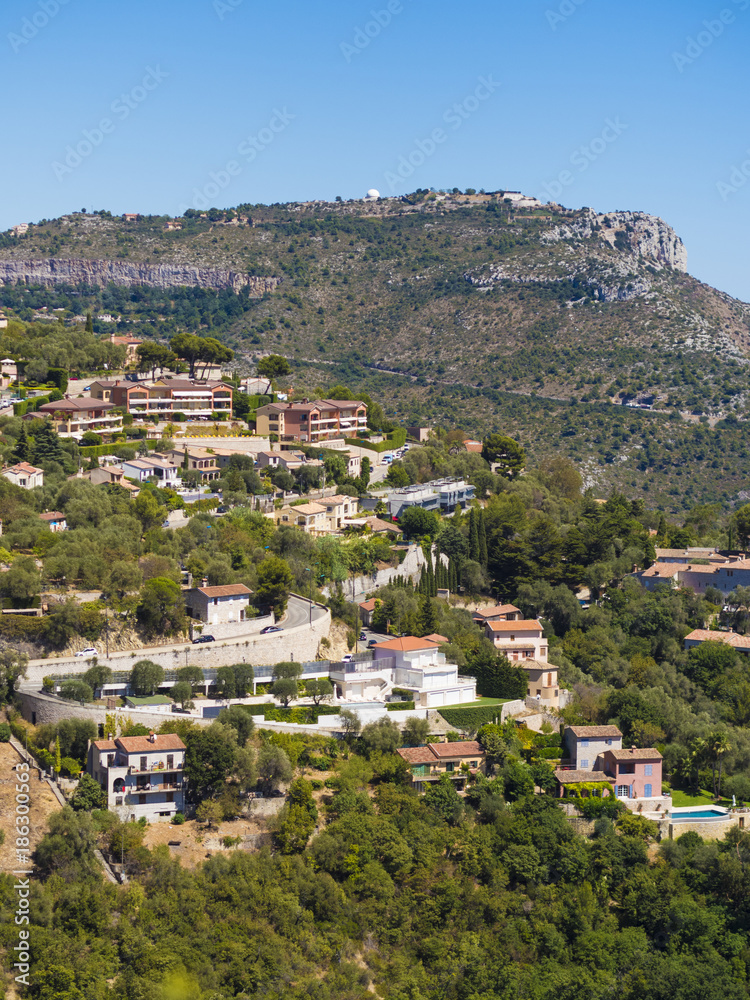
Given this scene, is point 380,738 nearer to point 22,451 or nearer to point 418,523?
point 418,523

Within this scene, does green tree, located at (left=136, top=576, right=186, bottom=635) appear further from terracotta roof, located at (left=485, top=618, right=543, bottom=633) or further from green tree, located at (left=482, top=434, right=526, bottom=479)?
green tree, located at (left=482, top=434, right=526, bottom=479)

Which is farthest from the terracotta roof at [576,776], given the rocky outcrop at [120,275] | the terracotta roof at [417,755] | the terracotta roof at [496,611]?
the rocky outcrop at [120,275]

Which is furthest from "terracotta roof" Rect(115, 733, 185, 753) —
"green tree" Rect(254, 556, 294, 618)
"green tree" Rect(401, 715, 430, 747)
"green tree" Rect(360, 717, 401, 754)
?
"green tree" Rect(254, 556, 294, 618)

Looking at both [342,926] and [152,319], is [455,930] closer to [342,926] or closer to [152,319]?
[342,926]

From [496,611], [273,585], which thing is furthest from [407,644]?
[496,611]

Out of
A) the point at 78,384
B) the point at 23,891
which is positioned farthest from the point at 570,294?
the point at 23,891
